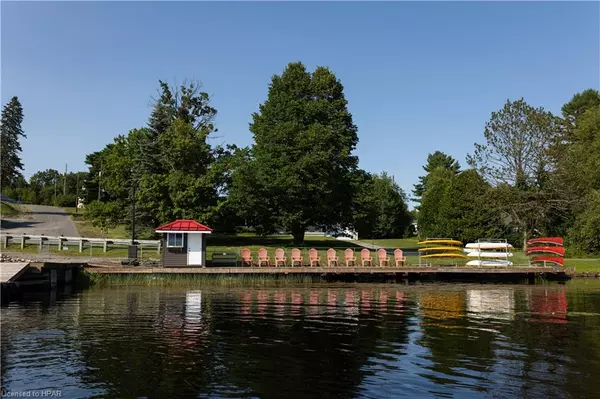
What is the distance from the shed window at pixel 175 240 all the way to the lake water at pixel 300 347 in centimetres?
790

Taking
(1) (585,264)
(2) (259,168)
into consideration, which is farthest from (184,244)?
(1) (585,264)

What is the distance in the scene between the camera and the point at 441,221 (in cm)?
5434

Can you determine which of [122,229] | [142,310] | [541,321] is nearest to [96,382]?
[142,310]

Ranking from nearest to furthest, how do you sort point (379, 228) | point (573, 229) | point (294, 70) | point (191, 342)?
point (191, 342) → point (573, 229) → point (294, 70) → point (379, 228)

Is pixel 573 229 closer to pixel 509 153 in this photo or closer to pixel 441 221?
pixel 509 153

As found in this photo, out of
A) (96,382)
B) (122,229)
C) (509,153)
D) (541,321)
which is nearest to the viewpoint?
(96,382)

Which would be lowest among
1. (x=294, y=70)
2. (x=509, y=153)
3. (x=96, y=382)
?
(x=96, y=382)

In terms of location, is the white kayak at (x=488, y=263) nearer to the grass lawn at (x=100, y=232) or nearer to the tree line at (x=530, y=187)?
the tree line at (x=530, y=187)

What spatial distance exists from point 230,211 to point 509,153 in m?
28.5

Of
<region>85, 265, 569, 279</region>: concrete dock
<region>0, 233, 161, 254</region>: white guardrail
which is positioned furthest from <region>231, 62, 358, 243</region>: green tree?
<region>85, 265, 569, 279</region>: concrete dock

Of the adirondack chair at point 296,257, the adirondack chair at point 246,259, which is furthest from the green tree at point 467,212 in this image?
the adirondack chair at point 246,259

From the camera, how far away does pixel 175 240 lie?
103 ft

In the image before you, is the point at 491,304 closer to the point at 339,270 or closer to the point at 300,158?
the point at 339,270

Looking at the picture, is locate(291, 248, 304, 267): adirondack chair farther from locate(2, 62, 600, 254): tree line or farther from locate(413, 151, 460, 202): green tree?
locate(413, 151, 460, 202): green tree
